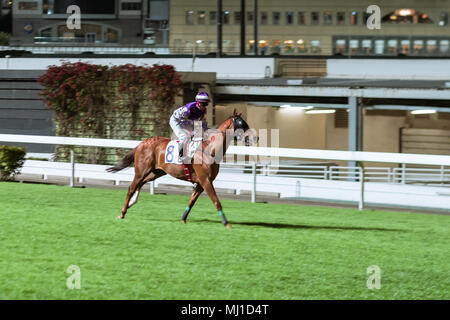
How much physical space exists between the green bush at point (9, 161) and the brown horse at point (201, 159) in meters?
7.13

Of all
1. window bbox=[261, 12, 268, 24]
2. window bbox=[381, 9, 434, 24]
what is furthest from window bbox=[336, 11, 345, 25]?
window bbox=[261, 12, 268, 24]

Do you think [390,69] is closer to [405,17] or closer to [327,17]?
[405,17]

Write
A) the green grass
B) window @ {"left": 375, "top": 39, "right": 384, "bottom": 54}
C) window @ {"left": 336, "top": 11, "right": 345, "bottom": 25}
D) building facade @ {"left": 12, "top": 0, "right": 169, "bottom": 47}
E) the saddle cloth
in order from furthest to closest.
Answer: building facade @ {"left": 12, "top": 0, "right": 169, "bottom": 47} → window @ {"left": 336, "top": 11, "right": 345, "bottom": 25} → window @ {"left": 375, "top": 39, "right": 384, "bottom": 54} → the saddle cloth → the green grass

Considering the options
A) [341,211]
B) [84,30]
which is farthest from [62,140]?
[84,30]

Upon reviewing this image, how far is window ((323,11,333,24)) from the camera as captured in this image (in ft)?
223

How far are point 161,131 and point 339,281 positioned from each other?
1555cm

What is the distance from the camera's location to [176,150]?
34.7 feet

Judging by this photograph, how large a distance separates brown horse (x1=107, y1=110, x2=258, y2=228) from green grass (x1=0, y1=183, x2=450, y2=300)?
1.40 feet

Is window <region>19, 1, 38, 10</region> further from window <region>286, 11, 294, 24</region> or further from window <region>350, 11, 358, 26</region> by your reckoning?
window <region>350, 11, 358, 26</region>

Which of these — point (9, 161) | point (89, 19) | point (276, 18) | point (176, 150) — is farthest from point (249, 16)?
point (176, 150)

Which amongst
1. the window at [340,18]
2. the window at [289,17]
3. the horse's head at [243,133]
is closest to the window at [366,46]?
the window at [340,18]

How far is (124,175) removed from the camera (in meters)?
17.5

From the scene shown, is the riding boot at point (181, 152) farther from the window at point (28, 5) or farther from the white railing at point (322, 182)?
the window at point (28, 5)

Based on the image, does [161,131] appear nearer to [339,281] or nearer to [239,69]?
[239,69]
